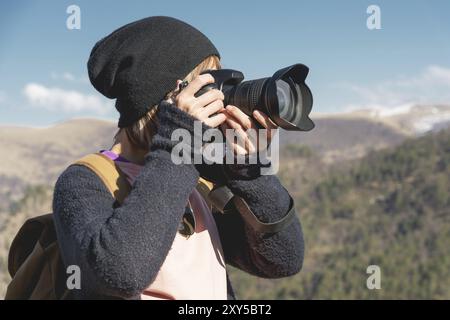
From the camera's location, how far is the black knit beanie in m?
1.32

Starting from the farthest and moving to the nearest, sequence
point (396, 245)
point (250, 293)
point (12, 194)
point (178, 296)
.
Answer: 1. point (12, 194)
2. point (396, 245)
3. point (250, 293)
4. point (178, 296)

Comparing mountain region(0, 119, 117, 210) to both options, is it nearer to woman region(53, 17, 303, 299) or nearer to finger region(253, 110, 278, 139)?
woman region(53, 17, 303, 299)

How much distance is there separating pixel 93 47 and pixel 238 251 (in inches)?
23.0

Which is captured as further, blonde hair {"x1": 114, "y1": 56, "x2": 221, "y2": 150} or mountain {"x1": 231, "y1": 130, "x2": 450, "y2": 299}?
mountain {"x1": 231, "y1": 130, "x2": 450, "y2": 299}

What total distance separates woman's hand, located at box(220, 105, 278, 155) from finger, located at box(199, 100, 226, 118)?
1.5 inches

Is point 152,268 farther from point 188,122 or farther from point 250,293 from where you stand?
point 250,293

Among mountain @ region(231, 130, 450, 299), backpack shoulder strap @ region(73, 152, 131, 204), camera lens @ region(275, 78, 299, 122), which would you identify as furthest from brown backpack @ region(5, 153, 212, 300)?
mountain @ region(231, 130, 450, 299)

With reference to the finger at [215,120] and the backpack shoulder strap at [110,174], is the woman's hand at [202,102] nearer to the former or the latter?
the finger at [215,120]

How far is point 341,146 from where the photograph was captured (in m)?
94.1

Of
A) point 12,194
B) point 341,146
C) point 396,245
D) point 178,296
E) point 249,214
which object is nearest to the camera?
point 178,296

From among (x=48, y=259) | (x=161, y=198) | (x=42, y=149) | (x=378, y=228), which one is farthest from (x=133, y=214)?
(x=42, y=149)
